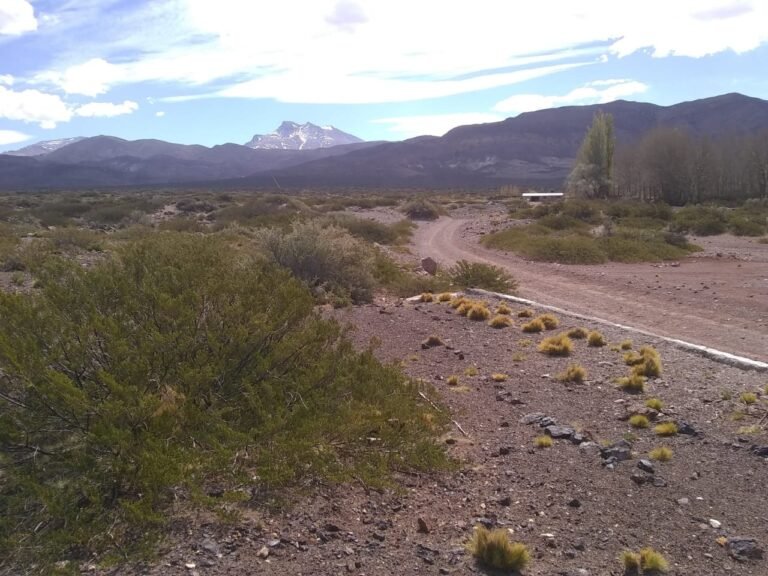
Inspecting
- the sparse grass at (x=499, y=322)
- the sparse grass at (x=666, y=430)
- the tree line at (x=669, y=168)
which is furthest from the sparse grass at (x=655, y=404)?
the tree line at (x=669, y=168)

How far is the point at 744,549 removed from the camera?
3.87m

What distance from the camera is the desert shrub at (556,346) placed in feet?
28.5

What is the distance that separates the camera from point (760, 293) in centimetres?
1370

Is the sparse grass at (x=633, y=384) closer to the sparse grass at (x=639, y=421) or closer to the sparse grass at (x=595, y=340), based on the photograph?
the sparse grass at (x=639, y=421)

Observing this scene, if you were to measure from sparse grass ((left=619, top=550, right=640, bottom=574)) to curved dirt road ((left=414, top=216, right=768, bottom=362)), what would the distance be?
20.0 ft

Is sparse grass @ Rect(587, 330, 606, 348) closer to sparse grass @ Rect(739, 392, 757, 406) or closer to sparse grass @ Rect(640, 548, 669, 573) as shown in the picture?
sparse grass @ Rect(739, 392, 757, 406)

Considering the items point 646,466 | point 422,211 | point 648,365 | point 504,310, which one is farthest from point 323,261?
point 422,211

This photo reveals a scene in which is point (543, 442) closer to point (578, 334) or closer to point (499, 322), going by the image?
point (578, 334)

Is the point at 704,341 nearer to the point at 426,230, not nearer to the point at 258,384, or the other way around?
the point at 258,384

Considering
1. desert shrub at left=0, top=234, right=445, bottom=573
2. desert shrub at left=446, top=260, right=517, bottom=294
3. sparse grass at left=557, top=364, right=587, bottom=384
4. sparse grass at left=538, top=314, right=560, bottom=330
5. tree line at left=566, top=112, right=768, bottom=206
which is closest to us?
desert shrub at left=0, top=234, right=445, bottom=573

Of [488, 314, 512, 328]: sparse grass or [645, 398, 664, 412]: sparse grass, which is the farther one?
[488, 314, 512, 328]: sparse grass

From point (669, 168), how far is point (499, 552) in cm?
5922

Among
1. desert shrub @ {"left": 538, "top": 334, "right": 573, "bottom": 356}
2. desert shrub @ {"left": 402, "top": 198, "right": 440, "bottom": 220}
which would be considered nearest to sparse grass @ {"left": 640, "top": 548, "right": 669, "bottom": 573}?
desert shrub @ {"left": 538, "top": 334, "right": 573, "bottom": 356}

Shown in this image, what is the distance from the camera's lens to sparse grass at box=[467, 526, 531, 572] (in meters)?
3.64
